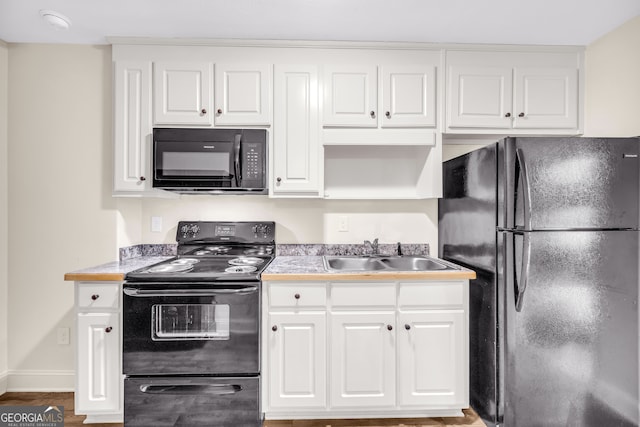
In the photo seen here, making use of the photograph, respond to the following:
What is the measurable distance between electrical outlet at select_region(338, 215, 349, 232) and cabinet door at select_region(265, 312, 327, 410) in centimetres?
85

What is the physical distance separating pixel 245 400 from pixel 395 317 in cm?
96

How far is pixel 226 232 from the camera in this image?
2561 millimetres

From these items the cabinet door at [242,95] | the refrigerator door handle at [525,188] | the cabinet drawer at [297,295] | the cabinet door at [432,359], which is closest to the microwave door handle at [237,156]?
the cabinet door at [242,95]

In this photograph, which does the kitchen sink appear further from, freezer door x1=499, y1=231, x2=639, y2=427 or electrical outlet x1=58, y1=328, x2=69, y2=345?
electrical outlet x1=58, y1=328, x2=69, y2=345

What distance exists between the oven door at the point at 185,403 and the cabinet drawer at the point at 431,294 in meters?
1.06

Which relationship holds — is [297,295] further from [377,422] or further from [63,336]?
[63,336]

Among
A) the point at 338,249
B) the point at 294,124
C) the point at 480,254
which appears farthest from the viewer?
the point at 338,249

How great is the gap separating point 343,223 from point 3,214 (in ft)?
7.78

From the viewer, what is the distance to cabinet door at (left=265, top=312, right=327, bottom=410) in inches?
76.5

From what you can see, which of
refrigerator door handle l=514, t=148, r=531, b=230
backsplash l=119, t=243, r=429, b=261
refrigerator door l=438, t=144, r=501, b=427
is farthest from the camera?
backsplash l=119, t=243, r=429, b=261

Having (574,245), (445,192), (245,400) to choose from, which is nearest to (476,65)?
(445,192)

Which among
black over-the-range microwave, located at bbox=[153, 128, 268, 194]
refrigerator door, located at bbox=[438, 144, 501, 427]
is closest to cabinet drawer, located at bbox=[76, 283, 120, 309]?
black over-the-range microwave, located at bbox=[153, 128, 268, 194]

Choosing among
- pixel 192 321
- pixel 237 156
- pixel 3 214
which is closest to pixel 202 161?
pixel 237 156

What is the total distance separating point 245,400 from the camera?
1905 mm
